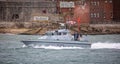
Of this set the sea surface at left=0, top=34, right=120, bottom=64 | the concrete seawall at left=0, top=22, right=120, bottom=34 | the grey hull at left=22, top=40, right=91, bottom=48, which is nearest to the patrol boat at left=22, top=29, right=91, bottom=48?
the grey hull at left=22, top=40, right=91, bottom=48

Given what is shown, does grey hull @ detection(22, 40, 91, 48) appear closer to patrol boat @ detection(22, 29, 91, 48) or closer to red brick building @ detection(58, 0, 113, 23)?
patrol boat @ detection(22, 29, 91, 48)

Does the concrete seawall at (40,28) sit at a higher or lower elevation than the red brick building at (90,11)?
lower

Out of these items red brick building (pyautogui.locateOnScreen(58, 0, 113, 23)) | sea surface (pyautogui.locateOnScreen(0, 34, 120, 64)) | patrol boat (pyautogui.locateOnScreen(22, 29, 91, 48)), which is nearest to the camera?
sea surface (pyautogui.locateOnScreen(0, 34, 120, 64))

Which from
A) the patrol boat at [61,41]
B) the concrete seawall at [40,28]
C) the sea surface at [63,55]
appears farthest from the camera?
the concrete seawall at [40,28]

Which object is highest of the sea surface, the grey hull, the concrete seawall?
the grey hull

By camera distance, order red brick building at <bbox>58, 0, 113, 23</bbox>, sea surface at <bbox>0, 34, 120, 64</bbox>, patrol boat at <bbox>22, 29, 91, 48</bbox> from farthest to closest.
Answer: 1. red brick building at <bbox>58, 0, 113, 23</bbox>
2. patrol boat at <bbox>22, 29, 91, 48</bbox>
3. sea surface at <bbox>0, 34, 120, 64</bbox>

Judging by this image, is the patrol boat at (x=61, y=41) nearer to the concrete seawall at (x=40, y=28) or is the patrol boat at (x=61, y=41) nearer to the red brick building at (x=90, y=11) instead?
the concrete seawall at (x=40, y=28)

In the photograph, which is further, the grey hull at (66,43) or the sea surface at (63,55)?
the grey hull at (66,43)

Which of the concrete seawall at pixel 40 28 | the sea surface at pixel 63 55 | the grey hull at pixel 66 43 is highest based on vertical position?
the grey hull at pixel 66 43

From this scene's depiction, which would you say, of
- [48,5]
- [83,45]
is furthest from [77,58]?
[48,5]

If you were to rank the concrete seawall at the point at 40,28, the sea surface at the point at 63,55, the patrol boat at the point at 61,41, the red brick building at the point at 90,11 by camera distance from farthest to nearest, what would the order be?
the red brick building at the point at 90,11 → the concrete seawall at the point at 40,28 → the patrol boat at the point at 61,41 → the sea surface at the point at 63,55

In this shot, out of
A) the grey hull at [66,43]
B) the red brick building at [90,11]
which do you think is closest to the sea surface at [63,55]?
the grey hull at [66,43]

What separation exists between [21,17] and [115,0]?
28.4 m

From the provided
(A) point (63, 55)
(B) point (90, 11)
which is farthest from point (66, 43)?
(B) point (90, 11)
